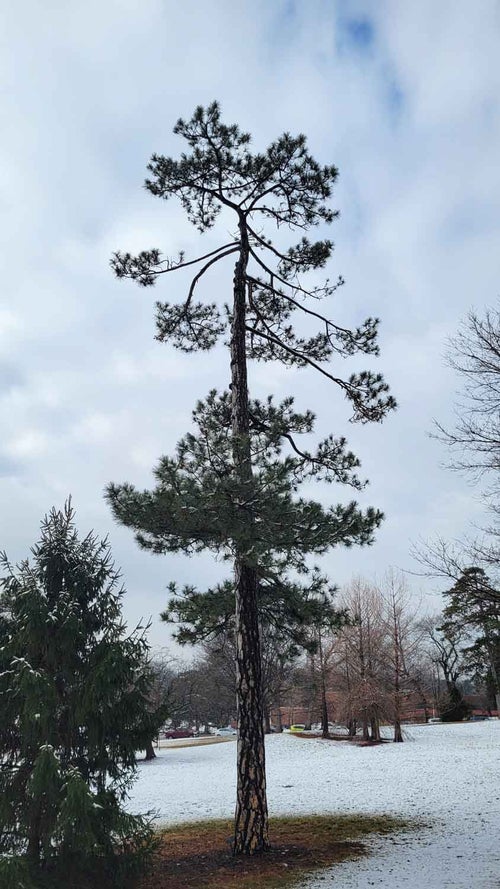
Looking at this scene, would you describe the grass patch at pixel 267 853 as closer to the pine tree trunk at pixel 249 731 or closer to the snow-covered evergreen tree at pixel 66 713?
the pine tree trunk at pixel 249 731

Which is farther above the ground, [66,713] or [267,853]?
[66,713]

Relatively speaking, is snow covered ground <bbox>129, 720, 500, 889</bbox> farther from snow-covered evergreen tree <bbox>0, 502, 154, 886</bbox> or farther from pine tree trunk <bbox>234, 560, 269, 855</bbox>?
snow-covered evergreen tree <bbox>0, 502, 154, 886</bbox>

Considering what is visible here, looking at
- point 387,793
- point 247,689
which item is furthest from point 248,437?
point 387,793

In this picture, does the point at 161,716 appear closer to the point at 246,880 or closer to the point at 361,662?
the point at 246,880

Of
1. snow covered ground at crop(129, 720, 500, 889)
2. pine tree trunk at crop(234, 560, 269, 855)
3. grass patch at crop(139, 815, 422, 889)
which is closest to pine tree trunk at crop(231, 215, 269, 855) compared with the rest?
pine tree trunk at crop(234, 560, 269, 855)

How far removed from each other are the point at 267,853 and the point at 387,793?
5266 millimetres

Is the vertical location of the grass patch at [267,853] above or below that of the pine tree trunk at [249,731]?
below

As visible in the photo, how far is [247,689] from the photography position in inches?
288

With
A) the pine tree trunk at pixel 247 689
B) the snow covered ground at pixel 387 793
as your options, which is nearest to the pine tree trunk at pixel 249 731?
the pine tree trunk at pixel 247 689

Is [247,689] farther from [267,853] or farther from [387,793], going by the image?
[387,793]

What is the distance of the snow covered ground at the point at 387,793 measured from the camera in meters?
5.82

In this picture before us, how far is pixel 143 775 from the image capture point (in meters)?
17.7

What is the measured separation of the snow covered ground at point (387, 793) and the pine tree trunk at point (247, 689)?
4.04 feet

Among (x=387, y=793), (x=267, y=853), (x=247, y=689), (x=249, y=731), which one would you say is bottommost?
(x=387, y=793)
